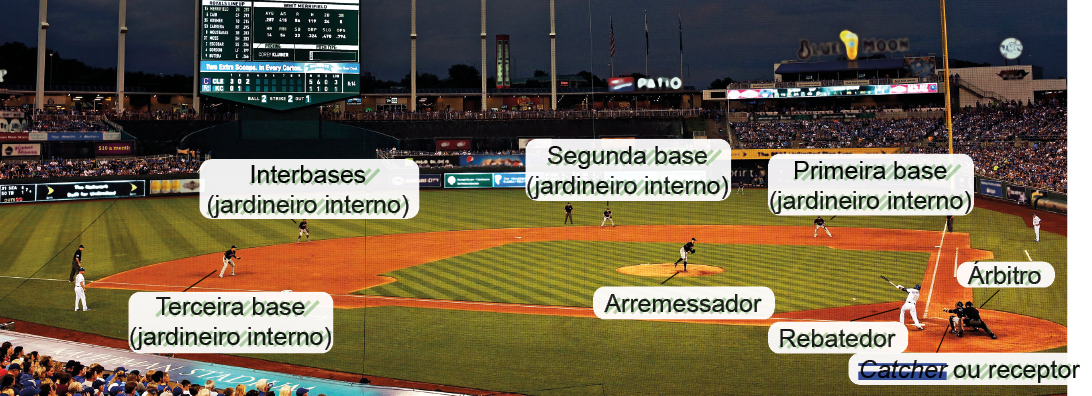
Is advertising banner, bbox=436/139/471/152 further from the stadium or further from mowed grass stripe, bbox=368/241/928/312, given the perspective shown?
mowed grass stripe, bbox=368/241/928/312

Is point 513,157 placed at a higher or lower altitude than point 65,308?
higher

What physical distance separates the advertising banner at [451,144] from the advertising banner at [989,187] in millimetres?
39057

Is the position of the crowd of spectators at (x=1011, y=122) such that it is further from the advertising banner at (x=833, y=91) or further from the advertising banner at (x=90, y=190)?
the advertising banner at (x=90, y=190)

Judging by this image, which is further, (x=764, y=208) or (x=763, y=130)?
(x=763, y=130)

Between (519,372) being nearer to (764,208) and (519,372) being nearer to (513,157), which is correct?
(764,208)

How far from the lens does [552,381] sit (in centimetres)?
1341

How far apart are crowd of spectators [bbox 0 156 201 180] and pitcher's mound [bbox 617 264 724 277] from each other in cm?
3935

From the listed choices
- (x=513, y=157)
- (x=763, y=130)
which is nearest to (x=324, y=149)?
(x=513, y=157)

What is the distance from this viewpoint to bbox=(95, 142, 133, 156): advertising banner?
184 ft

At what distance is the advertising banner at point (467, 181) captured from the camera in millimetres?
57219

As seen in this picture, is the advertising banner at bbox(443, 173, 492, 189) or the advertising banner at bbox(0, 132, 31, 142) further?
the advertising banner at bbox(443, 173, 492, 189)

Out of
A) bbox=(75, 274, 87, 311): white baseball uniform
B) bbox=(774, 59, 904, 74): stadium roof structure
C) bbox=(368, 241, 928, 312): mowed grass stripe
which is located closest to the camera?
bbox=(75, 274, 87, 311): white baseball uniform

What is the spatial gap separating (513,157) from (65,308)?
40558 millimetres

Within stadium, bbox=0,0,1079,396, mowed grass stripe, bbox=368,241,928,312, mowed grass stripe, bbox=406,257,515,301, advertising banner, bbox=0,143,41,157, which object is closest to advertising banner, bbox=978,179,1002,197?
stadium, bbox=0,0,1079,396
